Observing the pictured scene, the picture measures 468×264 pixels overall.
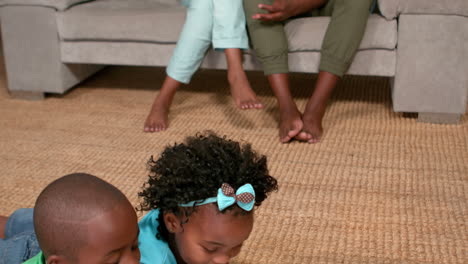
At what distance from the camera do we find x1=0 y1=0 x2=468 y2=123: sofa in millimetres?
1779

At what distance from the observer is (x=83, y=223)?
81 cm

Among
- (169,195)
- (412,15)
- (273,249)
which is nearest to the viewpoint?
(169,195)

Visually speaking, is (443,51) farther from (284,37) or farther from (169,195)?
(169,195)

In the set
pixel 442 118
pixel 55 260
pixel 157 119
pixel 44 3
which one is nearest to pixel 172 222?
pixel 55 260

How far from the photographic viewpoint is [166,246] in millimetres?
943

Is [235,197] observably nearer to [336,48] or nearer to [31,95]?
[336,48]

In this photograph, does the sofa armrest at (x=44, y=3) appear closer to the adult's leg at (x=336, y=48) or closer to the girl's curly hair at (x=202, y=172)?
the adult's leg at (x=336, y=48)

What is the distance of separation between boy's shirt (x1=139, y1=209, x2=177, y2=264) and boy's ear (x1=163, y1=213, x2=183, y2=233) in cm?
6

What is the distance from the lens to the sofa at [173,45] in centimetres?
178

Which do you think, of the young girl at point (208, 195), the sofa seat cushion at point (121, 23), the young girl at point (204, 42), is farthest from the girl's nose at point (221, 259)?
the sofa seat cushion at point (121, 23)

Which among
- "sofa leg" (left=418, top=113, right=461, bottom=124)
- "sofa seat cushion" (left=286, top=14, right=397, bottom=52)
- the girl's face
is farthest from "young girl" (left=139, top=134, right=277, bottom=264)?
"sofa leg" (left=418, top=113, right=461, bottom=124)

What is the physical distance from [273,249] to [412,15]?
98 cm

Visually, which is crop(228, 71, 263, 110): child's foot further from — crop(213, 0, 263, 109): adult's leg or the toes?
the toes

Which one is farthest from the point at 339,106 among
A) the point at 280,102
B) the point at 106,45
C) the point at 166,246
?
the point at 166,246
